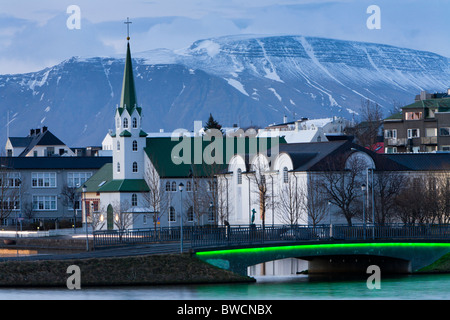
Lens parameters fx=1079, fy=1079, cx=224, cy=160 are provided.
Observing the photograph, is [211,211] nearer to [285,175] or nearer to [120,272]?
[285,175]

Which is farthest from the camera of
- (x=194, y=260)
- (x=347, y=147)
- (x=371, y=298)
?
(x=347, y=147)

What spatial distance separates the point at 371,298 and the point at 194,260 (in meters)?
11.9

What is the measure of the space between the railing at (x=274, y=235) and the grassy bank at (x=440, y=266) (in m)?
2.09

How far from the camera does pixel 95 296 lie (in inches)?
2307

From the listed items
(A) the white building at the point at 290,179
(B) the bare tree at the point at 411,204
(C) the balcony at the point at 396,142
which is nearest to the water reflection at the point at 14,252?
(A) the white building at the point at 290,179

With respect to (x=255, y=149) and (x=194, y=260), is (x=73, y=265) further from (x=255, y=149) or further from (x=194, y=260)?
(x=255, y=149)

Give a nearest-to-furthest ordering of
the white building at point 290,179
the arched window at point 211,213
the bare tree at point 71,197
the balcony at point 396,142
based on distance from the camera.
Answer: the white building at point 290,179 → the arched window at point 211,213 → the bare tree at point 71,197 → the balcony at point 396,142

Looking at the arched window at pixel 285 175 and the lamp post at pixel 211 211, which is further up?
the arched window at pixel 285 175

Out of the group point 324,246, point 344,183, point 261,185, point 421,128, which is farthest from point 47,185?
point 324,246

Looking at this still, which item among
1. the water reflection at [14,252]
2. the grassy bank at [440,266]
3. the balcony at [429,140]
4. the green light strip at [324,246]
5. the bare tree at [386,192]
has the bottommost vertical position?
the grassy bank at [440,266]

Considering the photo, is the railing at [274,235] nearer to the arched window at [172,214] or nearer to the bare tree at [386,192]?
the bare tree at [386,192]

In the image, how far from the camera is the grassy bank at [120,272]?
207 ft

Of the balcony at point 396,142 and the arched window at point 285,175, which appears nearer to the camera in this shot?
the arched window at point 285,175
